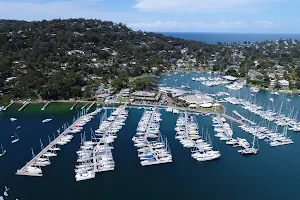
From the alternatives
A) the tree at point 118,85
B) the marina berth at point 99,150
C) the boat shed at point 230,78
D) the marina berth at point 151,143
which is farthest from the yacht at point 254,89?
the marina berth at point 99,150

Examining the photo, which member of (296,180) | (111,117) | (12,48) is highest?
(12,48)

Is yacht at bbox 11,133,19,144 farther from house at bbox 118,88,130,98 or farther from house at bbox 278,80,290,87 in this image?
house at bbox 278,80,290,87

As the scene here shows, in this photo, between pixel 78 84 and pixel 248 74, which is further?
pixel 248 74

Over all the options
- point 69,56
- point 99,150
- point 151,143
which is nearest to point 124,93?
point 151,143

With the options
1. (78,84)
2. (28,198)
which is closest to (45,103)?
(78,84)

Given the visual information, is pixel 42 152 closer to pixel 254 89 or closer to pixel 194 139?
Result: pixel 194 139

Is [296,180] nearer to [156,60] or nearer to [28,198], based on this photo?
[28,198]

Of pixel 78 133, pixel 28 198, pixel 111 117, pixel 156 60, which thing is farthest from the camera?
pixel 156 60

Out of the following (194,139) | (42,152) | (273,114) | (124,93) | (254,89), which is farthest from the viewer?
(254,89)

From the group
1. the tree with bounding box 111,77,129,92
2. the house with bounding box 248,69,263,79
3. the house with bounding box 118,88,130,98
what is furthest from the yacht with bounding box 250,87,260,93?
the tree with bounding box 111,77,129,92
